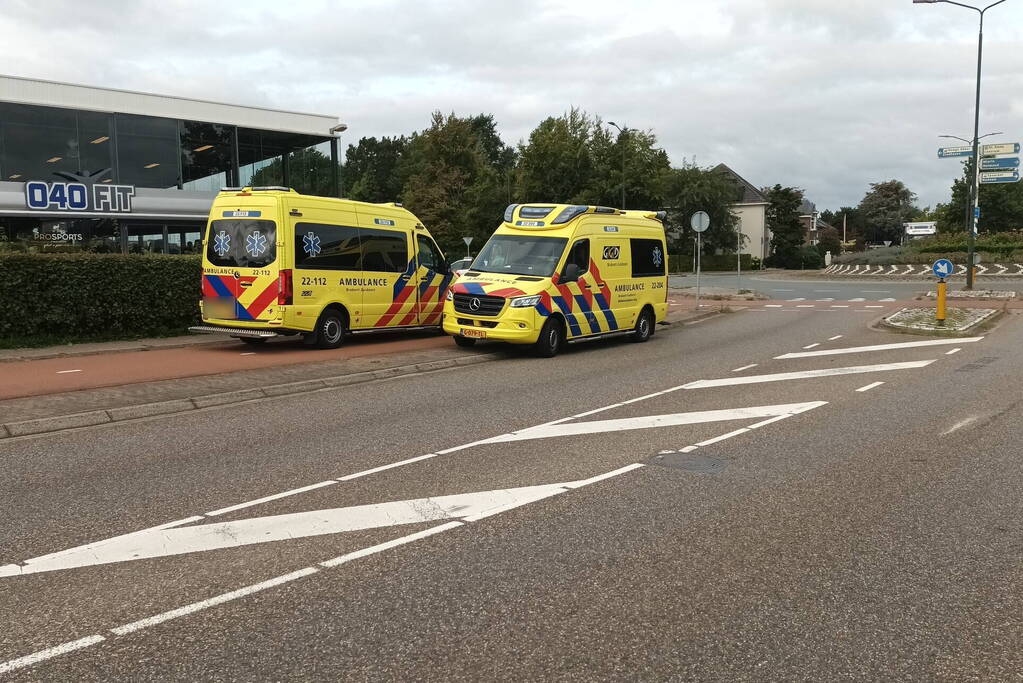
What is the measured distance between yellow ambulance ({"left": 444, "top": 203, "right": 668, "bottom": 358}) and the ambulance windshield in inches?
0.7

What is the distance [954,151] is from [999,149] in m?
2.38

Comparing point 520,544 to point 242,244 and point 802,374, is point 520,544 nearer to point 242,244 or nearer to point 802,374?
point 802,374

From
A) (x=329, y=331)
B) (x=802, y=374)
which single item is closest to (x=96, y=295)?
(x=329, y=331)

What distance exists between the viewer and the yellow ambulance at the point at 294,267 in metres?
13.6

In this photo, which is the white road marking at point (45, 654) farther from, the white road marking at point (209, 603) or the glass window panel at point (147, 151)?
the glass window panel at point (147, 151)

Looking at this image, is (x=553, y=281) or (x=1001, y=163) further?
(x=1001, y=163)

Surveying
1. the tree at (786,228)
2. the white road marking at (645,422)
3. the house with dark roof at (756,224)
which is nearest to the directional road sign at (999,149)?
the white road marking at (645,422)

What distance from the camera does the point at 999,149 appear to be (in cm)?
3281

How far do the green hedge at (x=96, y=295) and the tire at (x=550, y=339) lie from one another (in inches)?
257

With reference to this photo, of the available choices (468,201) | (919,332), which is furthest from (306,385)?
(468,201)

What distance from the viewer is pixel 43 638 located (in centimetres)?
362

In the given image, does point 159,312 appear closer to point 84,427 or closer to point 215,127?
point 84,427

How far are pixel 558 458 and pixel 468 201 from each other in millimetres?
60706

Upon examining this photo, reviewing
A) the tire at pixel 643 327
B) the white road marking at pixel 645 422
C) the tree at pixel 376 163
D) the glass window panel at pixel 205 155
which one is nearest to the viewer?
the white road marking at pixel 645 422
